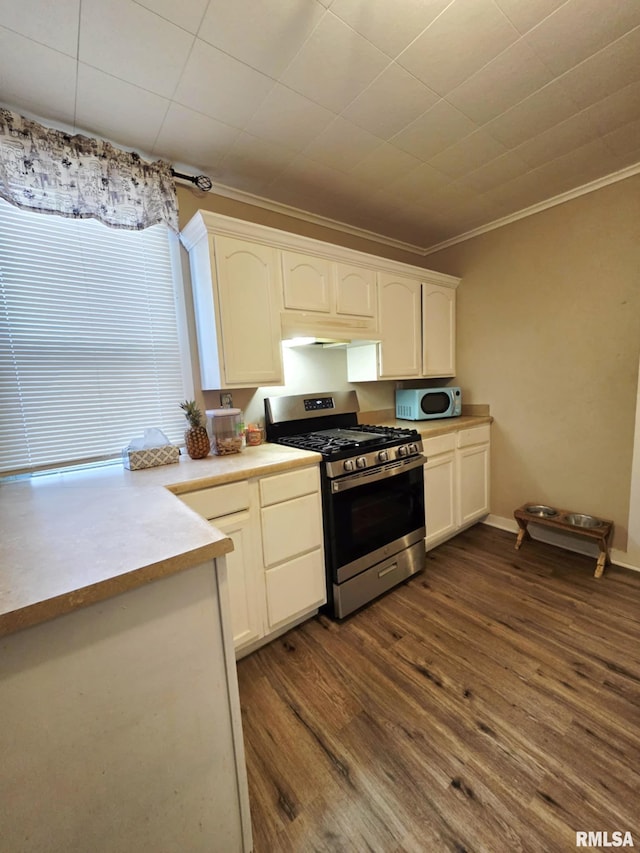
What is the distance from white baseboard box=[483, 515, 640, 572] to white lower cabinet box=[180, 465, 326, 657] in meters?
1.86

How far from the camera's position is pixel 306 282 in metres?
2.04

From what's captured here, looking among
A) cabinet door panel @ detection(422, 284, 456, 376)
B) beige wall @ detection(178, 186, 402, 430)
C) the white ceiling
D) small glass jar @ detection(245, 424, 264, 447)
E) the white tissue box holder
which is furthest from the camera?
cabinet door panel @ detection(422, 284, 456, 376)

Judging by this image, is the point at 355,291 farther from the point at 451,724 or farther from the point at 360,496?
the point at 451,724

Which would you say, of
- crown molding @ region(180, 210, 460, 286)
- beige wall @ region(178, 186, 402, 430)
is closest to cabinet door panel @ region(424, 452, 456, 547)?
beige wall @ region(178, 186, 402, 430)

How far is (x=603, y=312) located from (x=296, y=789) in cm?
297

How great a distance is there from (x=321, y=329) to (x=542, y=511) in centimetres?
216

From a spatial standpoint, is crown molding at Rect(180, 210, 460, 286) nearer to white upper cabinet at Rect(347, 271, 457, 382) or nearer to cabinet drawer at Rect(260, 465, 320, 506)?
white upper cabinet at Rect(347, 271, 457, 382)

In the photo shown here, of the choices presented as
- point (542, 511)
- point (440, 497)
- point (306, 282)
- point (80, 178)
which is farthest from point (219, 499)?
point (542, 511)

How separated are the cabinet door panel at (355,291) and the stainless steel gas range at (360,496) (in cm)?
64

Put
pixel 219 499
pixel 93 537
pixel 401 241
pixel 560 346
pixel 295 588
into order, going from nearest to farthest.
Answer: pixel 93 537
pixel 219 499
pixel 295 588
pixel 560 346
pixel 401 241

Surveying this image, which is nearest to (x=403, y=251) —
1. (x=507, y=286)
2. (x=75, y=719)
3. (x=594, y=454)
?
(x=507, y=286)

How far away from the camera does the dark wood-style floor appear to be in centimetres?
99

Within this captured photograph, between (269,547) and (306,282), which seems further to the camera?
(306,282)

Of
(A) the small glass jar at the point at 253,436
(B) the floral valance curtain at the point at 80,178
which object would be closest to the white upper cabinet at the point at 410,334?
(A) the small glass jar at the point at 253,436
